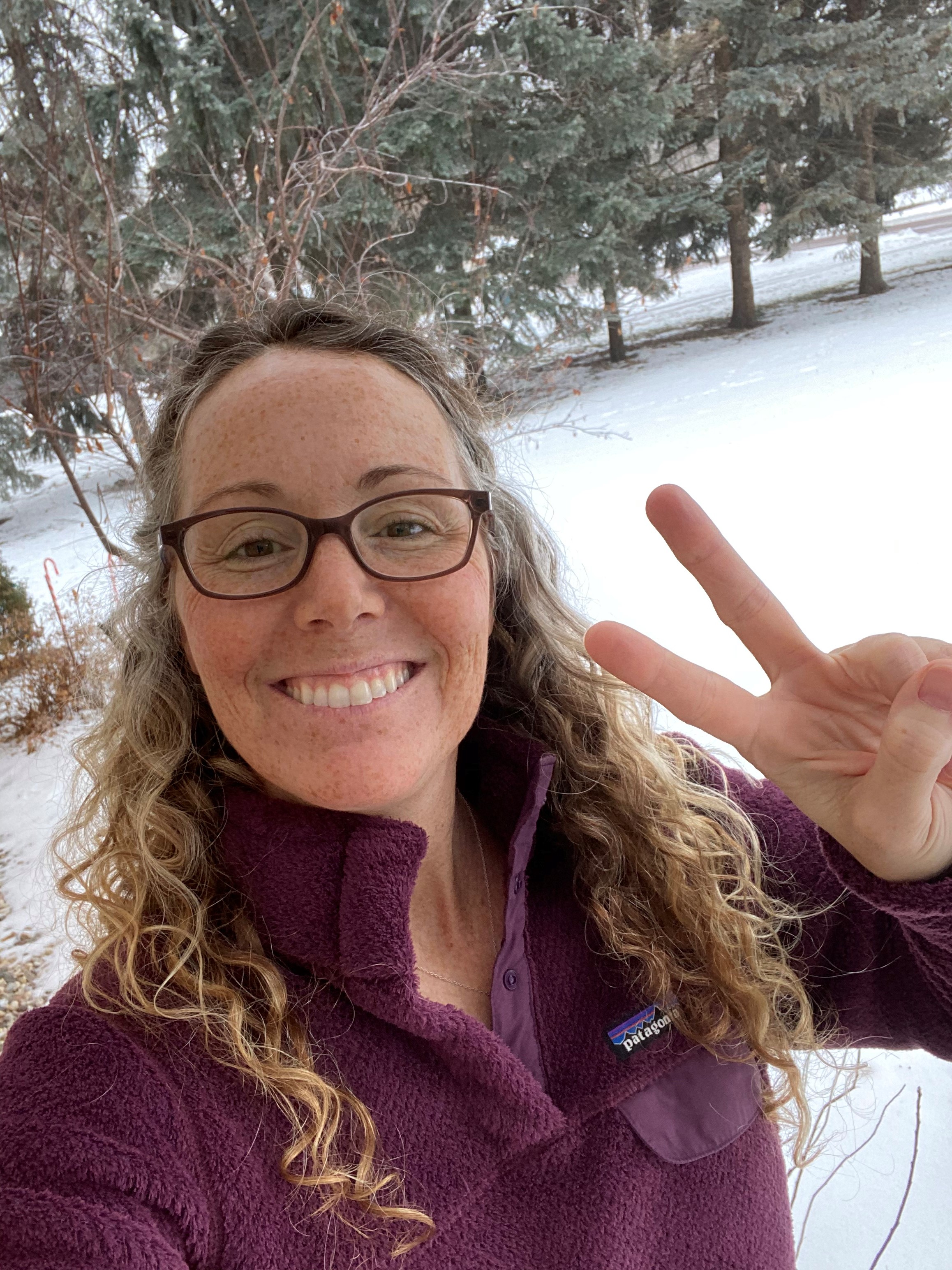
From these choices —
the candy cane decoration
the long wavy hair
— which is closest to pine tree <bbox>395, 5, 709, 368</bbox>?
the candy cane decoration

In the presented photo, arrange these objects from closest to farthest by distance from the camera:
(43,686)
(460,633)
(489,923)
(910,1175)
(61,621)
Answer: (460,633) < (489,923) < (910,1175) < (43,686) < (61,621)

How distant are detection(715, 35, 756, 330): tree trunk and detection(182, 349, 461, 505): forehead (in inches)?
115

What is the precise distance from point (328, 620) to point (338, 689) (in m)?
0.06

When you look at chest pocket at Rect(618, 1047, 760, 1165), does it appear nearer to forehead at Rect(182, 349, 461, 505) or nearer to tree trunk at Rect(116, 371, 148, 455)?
forehead at Rect(182, 349, 461, 505)

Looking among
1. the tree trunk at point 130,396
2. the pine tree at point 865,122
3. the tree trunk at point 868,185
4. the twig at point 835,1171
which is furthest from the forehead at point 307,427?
the tree trunk at point 868,185

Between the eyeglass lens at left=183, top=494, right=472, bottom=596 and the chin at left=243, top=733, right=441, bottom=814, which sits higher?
the eyeglass lens at left=183, top=494, right=472, bottom=596

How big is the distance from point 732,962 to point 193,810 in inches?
21.8

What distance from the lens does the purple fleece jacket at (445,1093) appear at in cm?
57

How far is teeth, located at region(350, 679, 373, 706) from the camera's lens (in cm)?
72

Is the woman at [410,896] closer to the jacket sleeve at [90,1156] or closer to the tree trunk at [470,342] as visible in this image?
the jacket sleeve at [90,1156]

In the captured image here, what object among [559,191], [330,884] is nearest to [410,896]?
[330,884]

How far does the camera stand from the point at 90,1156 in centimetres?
56

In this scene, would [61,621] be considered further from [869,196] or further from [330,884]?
[869,196]

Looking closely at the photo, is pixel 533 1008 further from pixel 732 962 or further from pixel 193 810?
pixel 193 810
